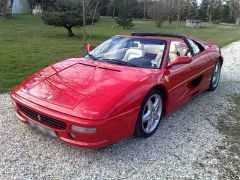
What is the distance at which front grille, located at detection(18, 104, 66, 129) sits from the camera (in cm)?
321

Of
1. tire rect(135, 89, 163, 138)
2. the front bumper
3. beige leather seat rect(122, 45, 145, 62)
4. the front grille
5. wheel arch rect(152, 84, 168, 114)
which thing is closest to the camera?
the front bumper

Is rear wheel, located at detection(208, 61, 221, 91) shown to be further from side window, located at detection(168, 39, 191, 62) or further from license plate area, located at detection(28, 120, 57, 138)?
license plate area, located at detection(28, 120, 57, 138)

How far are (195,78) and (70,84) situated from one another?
2.37 m

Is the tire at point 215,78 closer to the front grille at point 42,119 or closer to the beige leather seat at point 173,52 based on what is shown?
the beige leather seat at point 173,52

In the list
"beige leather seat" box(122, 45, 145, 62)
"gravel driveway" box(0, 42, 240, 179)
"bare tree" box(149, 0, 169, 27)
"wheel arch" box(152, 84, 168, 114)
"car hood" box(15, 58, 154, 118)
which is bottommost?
"gravel driveway" box(0, 42, 240, 179)

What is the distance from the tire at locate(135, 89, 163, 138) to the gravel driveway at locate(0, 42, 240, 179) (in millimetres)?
124

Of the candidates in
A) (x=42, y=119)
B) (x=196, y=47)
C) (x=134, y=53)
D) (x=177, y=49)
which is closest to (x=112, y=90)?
(x=42, y=119)

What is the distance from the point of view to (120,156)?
137 inches

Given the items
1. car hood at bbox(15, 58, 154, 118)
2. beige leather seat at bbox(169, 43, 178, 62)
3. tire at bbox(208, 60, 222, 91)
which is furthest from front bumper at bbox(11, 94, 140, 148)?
tire at bbox(208, 60, 222, 91)

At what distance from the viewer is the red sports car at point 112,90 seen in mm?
3158

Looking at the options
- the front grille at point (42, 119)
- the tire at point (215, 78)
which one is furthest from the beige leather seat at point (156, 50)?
the tire at point (215, 78)

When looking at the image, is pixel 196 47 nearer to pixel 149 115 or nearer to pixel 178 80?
pixel 178 80

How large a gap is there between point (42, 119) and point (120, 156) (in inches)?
39.2

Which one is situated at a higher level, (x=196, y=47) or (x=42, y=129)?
(x=196, y=47)
